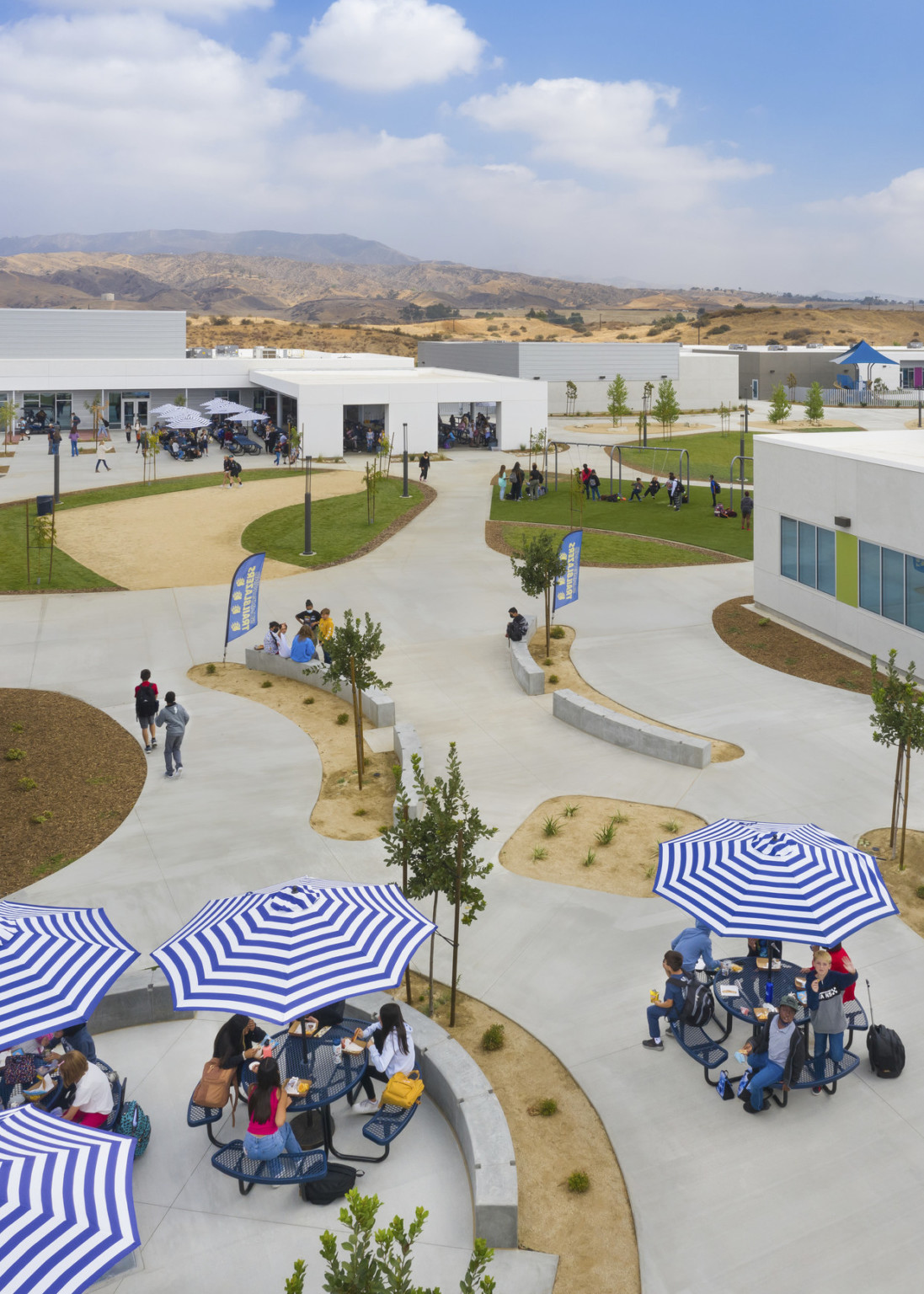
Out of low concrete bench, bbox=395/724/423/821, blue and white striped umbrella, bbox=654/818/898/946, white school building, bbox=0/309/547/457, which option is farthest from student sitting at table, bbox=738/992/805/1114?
white school building, bbox=0/309/547/457

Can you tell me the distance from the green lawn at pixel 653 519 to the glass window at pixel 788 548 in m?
6.85

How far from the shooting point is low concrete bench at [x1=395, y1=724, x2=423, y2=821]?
14086 mm

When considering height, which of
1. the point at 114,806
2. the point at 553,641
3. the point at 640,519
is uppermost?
the point at 640,519

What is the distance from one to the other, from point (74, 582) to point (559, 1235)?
23076 mm

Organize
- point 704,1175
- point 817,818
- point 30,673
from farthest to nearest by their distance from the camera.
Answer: point 30,673, point 817,818, point 704,1175

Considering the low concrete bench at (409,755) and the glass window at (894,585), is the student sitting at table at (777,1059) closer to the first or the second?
the low concrete bench at (409,755)

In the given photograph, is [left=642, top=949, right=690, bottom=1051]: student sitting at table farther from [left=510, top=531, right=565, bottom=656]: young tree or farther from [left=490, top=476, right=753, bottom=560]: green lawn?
[left=490, top=476, right=753, bottom=560]: green lawn

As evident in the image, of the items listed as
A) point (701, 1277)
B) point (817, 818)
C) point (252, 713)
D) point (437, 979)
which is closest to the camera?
point (701, 1277)

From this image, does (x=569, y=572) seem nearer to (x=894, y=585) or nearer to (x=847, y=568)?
(x=847, y=568)

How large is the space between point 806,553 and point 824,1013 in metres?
15.2

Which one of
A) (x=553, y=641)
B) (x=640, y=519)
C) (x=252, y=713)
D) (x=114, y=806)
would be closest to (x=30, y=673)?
(x=252, y=713)

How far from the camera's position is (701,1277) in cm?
714

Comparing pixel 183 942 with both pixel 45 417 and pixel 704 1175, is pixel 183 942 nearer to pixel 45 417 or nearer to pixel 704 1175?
pixel 704 1175

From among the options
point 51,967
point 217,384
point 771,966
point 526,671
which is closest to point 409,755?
point 526,671
